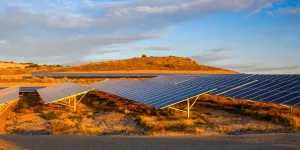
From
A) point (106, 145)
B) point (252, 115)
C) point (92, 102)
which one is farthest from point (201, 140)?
point (92, 102)

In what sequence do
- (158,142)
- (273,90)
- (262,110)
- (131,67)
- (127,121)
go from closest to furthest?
1. (158,142)
2. (127,121)
3. (273,90)
4. (262,110)
5. (131,67)

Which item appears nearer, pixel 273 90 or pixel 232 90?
pixel 273 90

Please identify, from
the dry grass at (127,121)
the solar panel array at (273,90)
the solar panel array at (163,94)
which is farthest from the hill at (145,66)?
the solar panel array at (273,90)

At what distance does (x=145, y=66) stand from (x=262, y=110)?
267ft

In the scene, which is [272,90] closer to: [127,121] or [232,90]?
[232,90]

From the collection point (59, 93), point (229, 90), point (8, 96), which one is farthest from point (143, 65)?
point (229, 90)

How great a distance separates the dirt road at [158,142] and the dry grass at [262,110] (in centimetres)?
366

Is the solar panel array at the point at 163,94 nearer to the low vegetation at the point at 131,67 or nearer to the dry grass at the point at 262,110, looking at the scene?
the dry grass at the point at 262,110

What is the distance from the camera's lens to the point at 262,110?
1032 inches

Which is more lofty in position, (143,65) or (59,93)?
(143,65)

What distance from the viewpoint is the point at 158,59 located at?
122688 mm

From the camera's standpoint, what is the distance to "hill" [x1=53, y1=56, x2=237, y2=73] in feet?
333

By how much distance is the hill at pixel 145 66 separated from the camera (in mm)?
101406

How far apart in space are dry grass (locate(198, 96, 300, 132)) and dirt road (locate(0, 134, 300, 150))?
3.66 metres
